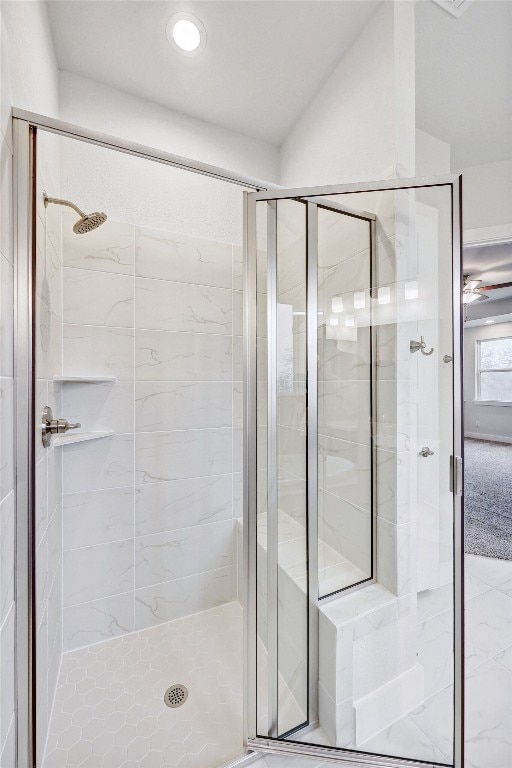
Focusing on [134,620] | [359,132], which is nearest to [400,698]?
[134,620]

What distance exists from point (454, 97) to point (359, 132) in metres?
0.77

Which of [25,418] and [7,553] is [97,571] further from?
[25,418]

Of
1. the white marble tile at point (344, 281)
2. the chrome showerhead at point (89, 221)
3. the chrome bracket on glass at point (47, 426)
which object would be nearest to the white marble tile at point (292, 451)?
the white marble tile at point (344, 281)

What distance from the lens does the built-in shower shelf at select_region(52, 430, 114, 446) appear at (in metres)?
1.29

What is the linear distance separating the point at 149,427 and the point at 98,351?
42 cm

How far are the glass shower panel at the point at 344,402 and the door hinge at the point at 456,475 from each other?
0.87 feet

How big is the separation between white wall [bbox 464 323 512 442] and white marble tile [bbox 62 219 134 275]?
5908mm

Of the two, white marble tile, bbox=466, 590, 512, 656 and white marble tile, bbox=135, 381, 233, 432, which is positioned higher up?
white marble tile, bbox=135, 381, 233, 432

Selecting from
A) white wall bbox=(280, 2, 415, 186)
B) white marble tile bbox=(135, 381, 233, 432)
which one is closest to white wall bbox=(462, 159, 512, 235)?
white wall bbox=(280, 2, 415, 186)

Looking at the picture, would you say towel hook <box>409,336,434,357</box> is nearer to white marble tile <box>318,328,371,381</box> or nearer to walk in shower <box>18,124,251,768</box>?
white marble tile <box>318,328,371,381</box>

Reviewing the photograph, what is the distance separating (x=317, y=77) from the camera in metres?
1.51

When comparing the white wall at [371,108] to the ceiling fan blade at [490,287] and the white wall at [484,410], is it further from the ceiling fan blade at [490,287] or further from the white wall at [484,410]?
the white wall at [484,410]

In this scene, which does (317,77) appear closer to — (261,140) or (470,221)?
(261,140)

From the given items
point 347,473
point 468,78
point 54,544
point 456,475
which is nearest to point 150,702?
point 54,544
